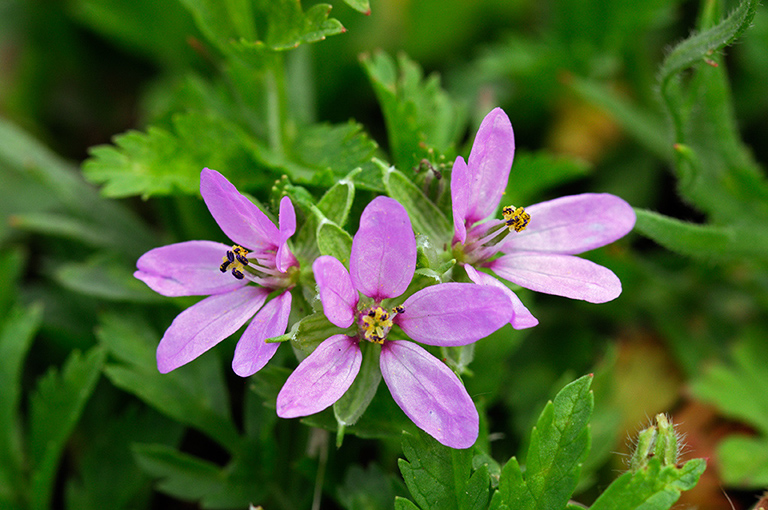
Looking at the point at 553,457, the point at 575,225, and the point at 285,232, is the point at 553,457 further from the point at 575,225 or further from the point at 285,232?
the point at 285,232

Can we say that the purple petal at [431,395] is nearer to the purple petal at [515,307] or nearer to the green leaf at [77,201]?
the purple petal at [515,307]

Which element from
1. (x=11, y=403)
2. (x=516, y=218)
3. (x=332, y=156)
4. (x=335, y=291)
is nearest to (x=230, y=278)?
(x=335, y=291)

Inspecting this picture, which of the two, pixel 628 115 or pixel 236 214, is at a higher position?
pixel 628 115

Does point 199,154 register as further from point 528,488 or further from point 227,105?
point 528,488

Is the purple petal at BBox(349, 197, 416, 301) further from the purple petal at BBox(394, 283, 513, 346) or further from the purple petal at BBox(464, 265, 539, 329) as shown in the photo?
the purple petal at BBox(464, 265, 539, 329)

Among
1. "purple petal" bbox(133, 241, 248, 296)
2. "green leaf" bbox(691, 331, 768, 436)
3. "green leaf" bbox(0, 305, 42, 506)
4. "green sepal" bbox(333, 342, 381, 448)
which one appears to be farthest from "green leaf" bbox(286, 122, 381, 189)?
"green leaf" bbox(691, 331, 768, 436)

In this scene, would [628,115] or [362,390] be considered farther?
[628,115]

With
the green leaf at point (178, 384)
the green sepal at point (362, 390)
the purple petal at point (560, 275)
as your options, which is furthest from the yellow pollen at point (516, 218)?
the green leaf at point (178, 384)
